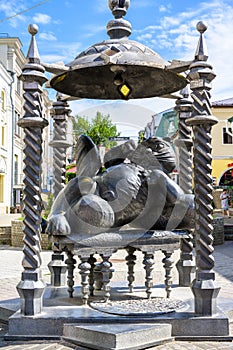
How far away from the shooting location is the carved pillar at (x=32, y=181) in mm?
4504

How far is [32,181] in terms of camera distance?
4.62m

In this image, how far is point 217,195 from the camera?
25109mm

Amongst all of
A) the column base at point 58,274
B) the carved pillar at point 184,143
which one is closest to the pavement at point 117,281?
the column base at point 58,274

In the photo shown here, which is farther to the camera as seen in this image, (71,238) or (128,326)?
(71,238)

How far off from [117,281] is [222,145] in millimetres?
25779

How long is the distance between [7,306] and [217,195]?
21.1 metres

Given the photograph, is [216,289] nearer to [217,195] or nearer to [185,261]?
[185,261]

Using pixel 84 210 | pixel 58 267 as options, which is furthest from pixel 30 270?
pixel 58 267

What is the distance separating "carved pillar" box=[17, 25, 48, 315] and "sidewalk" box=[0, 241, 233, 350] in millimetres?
446

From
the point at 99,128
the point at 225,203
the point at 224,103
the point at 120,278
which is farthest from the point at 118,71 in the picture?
the point at 224,103

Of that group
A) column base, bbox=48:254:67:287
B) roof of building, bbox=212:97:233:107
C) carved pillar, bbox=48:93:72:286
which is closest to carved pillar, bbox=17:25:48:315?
column base, bbox=48:254:67:287

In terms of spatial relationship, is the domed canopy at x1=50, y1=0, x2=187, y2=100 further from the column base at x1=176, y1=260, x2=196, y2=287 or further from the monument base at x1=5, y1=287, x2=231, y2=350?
the monument base at x1=5, y1=287, x2=231, y2=350

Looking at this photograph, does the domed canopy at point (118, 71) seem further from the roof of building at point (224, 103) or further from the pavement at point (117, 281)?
the roof of building at point (224, 103)

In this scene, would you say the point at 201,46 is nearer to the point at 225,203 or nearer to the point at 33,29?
the point at 33,29
